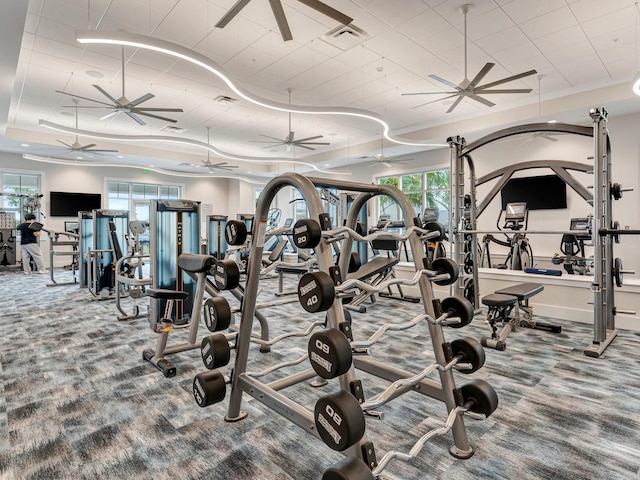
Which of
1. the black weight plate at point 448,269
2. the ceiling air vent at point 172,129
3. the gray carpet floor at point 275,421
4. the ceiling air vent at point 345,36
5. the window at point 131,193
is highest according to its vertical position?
the ceiling air vent at point 172,129

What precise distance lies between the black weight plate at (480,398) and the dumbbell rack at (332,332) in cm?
5

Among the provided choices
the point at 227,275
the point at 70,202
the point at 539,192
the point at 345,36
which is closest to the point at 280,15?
the point at 345,36

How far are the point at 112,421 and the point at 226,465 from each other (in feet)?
2.88

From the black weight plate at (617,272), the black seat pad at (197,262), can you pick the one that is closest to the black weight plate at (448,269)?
the black seat pad at (197,262)

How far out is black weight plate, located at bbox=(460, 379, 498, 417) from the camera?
1.69 m

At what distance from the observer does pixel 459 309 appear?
1.82 metres

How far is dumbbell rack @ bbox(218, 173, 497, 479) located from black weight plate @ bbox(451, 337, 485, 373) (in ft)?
0.23

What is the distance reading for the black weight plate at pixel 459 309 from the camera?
1.80m

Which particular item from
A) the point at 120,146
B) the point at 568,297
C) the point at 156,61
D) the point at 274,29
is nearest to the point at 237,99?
the point at 156,61

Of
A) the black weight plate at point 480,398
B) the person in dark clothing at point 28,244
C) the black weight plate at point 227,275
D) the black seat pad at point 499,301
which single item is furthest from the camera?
the person in dark clothing at point 28,244

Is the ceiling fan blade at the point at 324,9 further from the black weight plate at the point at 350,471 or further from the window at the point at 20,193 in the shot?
the window at the point at 20,193

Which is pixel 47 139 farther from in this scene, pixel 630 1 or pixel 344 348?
pixel 630 1

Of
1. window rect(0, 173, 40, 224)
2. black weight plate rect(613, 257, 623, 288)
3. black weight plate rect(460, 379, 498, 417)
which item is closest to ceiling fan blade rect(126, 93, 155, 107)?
black weight plate rect(460, 379, 498, 417)

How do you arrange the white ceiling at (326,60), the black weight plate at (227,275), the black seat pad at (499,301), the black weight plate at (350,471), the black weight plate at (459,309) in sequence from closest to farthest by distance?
the black weight plate at (350,471), the black weight plate at (459,309), the black weight plate at (227,275), the black seat pad at (499,301), the white ceiling at (326,60)
